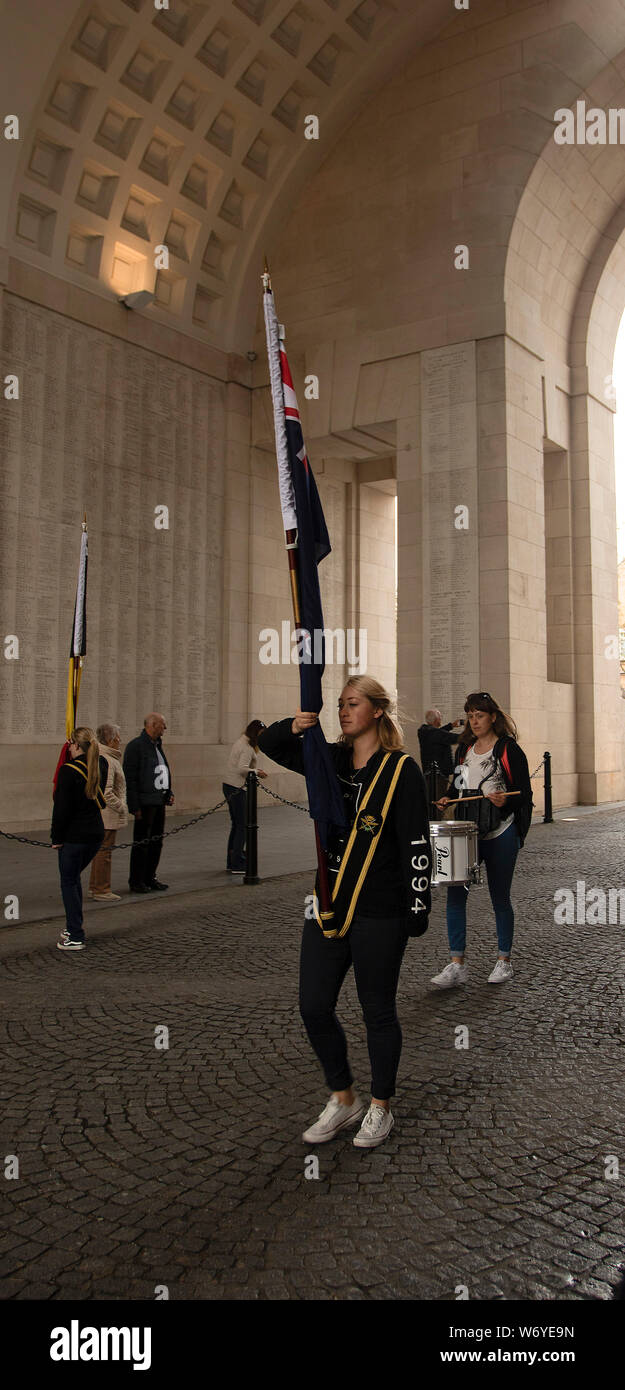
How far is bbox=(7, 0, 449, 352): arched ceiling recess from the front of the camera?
49.6 feet

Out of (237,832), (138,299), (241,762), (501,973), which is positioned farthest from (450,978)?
(138,299)

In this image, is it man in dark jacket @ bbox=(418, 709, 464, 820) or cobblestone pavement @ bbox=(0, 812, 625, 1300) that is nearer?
cobblestone pavement @ bbox=(0, 812, 625, 1300)

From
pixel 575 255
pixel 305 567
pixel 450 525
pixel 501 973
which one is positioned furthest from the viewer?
pixel 575 255

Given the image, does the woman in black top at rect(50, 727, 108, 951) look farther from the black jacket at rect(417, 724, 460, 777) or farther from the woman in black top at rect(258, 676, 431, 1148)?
the black jacket at rect(417, 724, 460, 777)

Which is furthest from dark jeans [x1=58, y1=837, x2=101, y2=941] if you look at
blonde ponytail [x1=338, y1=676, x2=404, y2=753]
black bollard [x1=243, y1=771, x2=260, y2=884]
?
blonde ponytail [x1=338, y1=676, x2=404, y2=753]

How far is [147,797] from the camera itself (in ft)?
30.9

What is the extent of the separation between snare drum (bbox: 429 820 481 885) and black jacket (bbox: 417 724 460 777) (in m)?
7.64

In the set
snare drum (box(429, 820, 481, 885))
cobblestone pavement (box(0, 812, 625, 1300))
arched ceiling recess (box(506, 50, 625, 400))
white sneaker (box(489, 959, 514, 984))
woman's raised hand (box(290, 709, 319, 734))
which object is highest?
arched ceiling recess (box(506, 50, 625, 400))

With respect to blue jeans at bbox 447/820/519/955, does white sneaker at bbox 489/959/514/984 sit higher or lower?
lower

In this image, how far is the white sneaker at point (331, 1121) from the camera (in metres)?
3.48

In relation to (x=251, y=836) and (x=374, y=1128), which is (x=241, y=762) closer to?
(x=251, y=836)

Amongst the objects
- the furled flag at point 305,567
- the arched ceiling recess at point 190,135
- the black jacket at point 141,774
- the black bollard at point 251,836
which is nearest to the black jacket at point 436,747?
the black bollard at point 251,836

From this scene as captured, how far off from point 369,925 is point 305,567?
134cm

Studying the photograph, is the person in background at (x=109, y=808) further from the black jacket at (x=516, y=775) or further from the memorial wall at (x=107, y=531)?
the memorial wall at (x=107, y=531)
